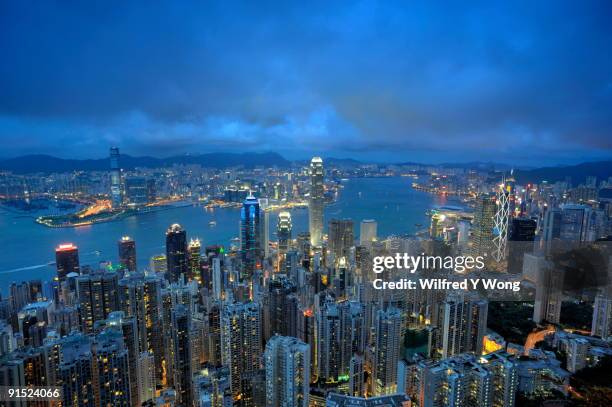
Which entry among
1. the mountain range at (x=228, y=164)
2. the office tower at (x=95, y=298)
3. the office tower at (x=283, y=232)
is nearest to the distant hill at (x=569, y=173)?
the mountain range at (x=228, y=164)

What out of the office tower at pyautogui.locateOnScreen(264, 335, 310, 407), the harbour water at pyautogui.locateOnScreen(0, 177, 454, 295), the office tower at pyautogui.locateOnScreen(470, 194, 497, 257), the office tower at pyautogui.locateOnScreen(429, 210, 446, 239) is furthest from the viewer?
the office tower at pyautogui.locateOnScreen(429, 210, 446, 239)

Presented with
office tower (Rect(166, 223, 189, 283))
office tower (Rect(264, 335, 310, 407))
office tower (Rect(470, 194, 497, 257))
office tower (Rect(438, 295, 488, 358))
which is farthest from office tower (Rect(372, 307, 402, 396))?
office tower (Rect(166, 223, 189, 283))

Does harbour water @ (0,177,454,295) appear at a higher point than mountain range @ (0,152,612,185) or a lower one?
lower

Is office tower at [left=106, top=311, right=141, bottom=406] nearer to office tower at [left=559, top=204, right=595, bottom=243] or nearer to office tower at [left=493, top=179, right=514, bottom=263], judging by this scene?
office tower at [left=493, top=179, right=514, bottom=263]

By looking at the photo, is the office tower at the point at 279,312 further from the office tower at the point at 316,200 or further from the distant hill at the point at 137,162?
the office tower at the point at 316,200

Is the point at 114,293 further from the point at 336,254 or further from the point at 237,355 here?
the point at 336,254

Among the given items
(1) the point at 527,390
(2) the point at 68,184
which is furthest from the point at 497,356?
(2) the point at 68,184
